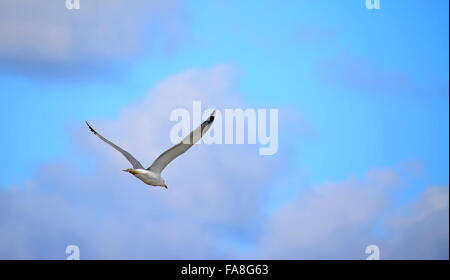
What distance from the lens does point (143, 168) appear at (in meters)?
40.2

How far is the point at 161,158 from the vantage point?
3978cm

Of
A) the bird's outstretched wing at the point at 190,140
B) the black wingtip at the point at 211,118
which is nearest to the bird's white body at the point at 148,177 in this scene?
the bird's outstretched wing at the point at 190,140

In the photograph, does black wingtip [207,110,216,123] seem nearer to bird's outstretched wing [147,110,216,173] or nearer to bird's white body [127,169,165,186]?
bird's outstretched wing [147,110,216,173]

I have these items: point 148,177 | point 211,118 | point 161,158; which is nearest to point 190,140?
point 211,118

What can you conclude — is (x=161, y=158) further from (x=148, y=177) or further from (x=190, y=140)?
(x=190, y=140)

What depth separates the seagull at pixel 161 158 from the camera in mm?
38875

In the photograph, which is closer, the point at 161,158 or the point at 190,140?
the point at 190,140

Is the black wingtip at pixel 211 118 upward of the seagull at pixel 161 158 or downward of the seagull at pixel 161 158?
upward

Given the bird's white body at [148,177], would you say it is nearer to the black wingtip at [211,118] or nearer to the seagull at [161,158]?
the seagull at [161,158]

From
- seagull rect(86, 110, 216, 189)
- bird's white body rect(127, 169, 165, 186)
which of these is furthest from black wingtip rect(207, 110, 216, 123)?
bird's white body rect(127, 169, 165, 186)

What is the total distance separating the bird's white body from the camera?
129ft

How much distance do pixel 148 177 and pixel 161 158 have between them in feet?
3.02
